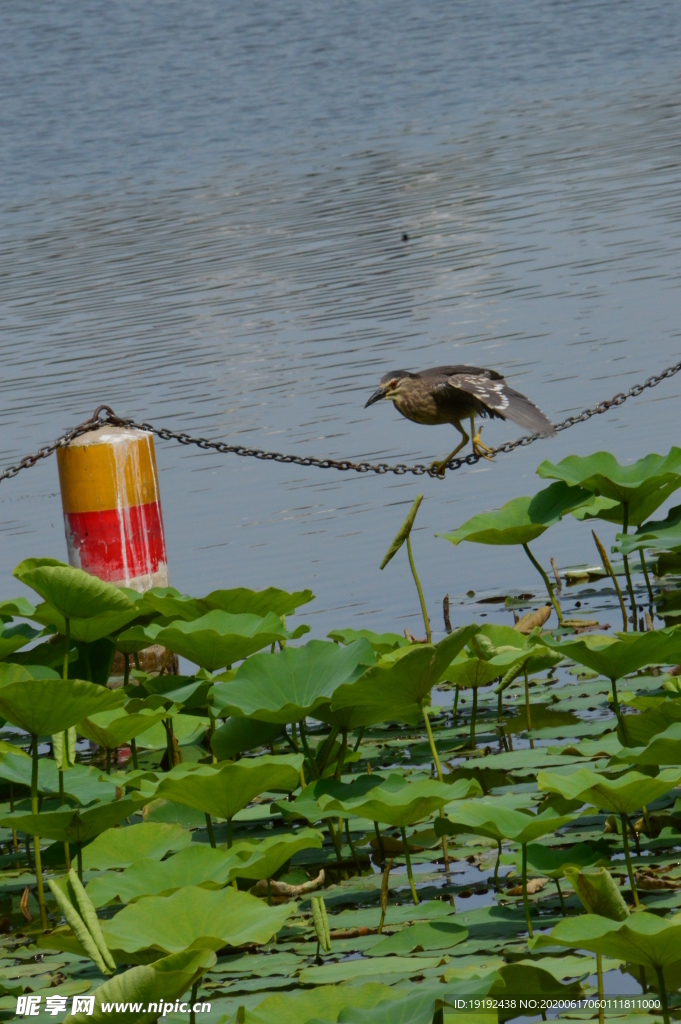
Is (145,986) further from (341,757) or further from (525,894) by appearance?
(341,757)

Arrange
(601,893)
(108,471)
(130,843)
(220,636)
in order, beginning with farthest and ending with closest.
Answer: (108,471) → (220,636) → (130,843) → (601,893)

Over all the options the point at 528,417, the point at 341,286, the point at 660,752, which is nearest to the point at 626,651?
the point at 660,752

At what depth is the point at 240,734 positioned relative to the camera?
3795 millimetres

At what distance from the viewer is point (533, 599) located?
5941 millimetres

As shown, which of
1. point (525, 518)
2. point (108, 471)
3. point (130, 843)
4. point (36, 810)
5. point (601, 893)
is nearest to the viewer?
point (601, 893)

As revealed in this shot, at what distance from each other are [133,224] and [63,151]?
10.9m

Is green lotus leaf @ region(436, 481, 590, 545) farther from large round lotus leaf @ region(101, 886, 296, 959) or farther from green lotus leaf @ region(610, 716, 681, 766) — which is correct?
large round lotus leaf @ region(101, 886, 296, 959)

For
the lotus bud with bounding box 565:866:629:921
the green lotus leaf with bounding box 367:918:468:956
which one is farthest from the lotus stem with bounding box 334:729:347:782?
the lotus bud with bounding box 565:866:629:921

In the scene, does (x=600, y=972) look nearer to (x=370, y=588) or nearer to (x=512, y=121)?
(x=370, y=588)

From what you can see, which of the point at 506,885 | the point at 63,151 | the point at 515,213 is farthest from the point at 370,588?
the point at 63,151

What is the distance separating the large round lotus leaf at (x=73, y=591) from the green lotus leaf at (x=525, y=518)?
1.38 m

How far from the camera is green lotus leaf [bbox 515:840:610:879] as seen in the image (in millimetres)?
3061

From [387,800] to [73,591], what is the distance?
1.20 metres

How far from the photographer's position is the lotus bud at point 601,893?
2.38 m
